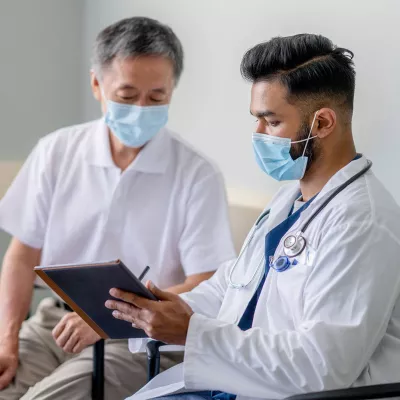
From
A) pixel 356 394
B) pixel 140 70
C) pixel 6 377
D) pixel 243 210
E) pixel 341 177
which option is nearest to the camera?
pixel 356 394

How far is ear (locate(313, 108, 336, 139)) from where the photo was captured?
5.62 feet

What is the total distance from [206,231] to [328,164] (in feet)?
2.25

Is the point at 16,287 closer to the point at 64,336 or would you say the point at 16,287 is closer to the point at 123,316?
the point at 64,336

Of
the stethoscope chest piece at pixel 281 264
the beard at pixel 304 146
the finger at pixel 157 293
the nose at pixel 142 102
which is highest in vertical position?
the beard at pixel 304 146

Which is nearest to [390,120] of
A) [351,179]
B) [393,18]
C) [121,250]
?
[393,18]

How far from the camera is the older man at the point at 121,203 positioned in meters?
2.33

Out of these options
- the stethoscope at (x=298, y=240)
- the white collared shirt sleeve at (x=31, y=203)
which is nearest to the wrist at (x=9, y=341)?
the white collared shirt sleeve at (x=31, y=203)

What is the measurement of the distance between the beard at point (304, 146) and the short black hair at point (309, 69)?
0.23 ft

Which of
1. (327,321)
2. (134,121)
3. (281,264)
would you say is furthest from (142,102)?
(327,321)

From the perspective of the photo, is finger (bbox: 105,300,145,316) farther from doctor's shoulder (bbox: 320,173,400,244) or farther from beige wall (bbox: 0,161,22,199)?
beige wall (bbox: 0,161,22,199)

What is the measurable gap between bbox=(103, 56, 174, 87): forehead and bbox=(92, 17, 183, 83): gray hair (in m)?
0.02

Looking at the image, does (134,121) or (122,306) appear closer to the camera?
(122,306)

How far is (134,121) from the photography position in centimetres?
233

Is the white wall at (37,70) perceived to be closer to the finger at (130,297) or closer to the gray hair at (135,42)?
the gray hair at (135,42)
